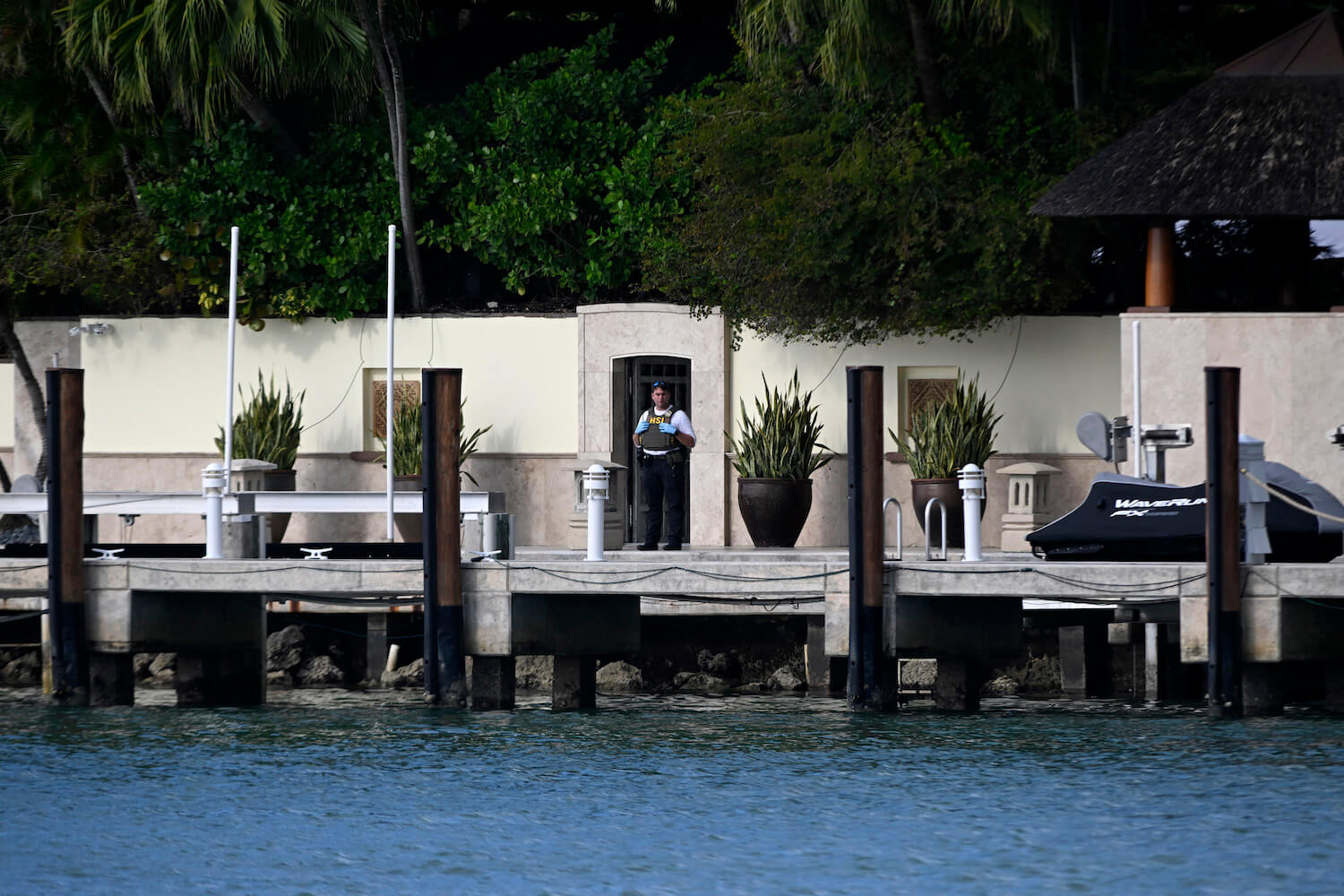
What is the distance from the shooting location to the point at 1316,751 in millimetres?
15266

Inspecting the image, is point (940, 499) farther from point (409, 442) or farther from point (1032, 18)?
point (409, 442)

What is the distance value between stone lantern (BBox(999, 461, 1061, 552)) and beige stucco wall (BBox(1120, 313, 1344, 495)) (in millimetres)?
1740

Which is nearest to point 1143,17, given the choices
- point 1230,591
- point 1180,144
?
point 1180,144

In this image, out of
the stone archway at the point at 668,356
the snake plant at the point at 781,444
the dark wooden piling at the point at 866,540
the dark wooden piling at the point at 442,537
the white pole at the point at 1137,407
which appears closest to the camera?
the dark wooden piling at the point at 866,540

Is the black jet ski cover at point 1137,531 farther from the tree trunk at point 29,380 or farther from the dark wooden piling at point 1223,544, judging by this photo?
the tree trunk at point 29,380

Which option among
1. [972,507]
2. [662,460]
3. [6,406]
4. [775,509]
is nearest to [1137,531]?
[972,507]

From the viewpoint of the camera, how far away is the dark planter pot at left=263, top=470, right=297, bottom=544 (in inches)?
908

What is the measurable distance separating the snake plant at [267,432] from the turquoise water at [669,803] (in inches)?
227

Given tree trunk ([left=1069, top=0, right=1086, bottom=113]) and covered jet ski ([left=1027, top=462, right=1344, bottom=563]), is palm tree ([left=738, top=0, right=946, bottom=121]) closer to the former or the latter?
tree trunk ([left=1069, top=0, right=1086, bottom=113])

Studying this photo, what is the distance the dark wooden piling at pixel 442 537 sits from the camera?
54.3 feet

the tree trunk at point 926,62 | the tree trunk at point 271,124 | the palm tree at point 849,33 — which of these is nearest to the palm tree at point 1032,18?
the tree trunk at point 926,62

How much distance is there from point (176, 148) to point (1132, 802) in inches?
650

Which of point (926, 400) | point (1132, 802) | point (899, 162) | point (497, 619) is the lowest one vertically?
point (1132, 802)

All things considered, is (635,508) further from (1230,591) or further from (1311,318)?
(1230,591)
